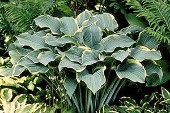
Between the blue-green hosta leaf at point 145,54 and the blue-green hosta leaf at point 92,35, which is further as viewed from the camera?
the blue-green hosta leaf at point 92,35

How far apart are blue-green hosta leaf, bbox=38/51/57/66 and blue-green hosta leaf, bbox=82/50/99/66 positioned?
0.85 feet

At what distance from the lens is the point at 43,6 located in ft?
11.7

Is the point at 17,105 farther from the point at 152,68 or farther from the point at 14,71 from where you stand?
the point at 152,68

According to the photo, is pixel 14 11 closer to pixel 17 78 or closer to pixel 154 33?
pixel 17 78

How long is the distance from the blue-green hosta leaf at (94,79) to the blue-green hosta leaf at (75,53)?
147mm

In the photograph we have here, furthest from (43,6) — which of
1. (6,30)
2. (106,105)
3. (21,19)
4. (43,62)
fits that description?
(106,105)

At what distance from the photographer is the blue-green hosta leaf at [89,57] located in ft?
8.80

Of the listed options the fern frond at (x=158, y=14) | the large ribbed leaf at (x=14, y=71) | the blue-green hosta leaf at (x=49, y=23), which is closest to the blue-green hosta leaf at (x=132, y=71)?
the fern frond at (x=158, y=14)

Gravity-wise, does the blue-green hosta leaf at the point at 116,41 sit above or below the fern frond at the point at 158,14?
below

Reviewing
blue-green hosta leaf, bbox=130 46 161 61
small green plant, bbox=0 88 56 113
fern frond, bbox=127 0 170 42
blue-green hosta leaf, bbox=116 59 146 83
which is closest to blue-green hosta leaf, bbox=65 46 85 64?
blue-green hosta leaf, bbox=116 59 146 83

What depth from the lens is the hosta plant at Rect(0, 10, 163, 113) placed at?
269 centimetres

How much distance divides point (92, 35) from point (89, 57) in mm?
278

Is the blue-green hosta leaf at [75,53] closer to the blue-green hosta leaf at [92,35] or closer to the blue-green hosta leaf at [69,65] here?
the blue-green hosta leaf at [69,65]

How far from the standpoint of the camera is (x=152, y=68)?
2814 millimetres
